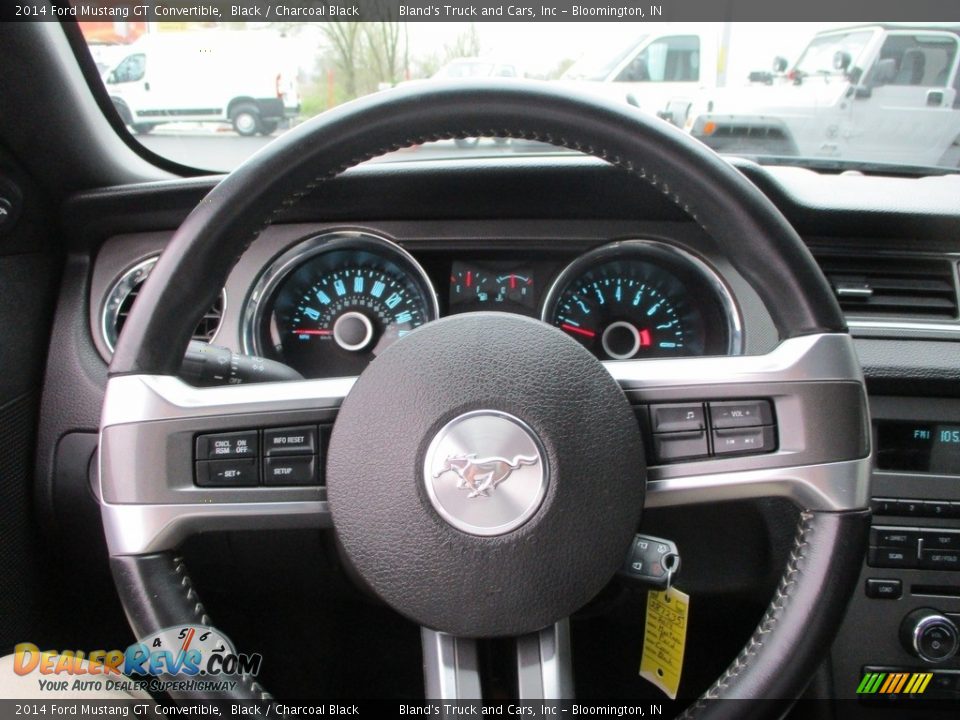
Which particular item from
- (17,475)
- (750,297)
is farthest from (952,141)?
(17,475)

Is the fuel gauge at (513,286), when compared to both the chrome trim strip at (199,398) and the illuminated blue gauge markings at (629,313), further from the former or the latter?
the chrome trim strip at (199,398)

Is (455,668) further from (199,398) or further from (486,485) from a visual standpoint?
(199,398)

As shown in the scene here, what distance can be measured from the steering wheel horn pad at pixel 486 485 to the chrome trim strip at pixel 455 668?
9cm

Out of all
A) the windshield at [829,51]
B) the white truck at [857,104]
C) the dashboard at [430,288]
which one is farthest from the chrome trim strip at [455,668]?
the windshield at [829,51]

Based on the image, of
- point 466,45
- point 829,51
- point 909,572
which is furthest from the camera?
point 829,51

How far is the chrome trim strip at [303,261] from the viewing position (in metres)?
1.74

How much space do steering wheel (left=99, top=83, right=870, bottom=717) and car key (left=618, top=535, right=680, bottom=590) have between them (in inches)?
5.0

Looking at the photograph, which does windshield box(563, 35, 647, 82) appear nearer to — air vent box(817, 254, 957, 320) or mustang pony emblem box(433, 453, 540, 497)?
air vent box(817, 254, 957, 320)

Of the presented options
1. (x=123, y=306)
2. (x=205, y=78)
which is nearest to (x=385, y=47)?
(x=205, y=78)

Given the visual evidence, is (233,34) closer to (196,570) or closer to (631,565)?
(196,570)

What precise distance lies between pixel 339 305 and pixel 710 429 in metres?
0.94

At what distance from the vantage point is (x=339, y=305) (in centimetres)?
180

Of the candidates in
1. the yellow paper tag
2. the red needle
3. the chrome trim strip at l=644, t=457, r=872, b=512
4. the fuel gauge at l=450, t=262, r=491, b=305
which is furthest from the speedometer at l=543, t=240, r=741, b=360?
the chrome trim strip at l=644, t=457, r=872, b=512

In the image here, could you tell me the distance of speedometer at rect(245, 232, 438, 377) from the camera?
1.77 meters
